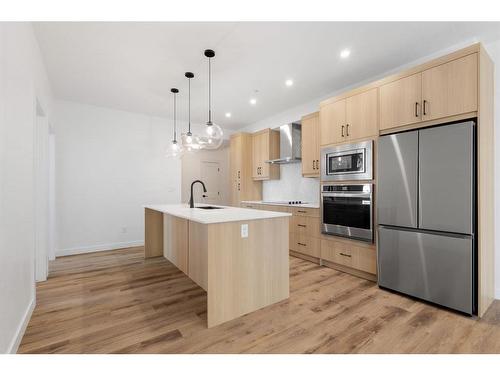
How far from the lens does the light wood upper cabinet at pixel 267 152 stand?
515 centimetres

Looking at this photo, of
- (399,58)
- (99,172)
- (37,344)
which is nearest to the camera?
(37,344)

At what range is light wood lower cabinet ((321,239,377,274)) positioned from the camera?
2.97 m

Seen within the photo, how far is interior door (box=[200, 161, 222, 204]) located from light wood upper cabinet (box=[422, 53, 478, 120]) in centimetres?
529

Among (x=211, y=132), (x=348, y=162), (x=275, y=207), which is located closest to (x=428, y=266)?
(x=348, y=162)

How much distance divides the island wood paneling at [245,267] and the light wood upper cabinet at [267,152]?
275 cm


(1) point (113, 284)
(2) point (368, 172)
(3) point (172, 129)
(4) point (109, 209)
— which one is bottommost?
(1) point (113, 284)

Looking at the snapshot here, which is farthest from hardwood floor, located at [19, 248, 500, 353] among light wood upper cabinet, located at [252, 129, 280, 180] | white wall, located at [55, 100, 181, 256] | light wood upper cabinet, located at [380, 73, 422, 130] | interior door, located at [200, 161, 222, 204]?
interior door, located at [200, 161, 222, 204]

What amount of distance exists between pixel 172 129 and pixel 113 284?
3471 mm

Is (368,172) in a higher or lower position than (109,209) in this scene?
higher

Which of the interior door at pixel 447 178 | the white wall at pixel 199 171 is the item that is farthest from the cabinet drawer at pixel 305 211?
the white wall at pixel 199 171

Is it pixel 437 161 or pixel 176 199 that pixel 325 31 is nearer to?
pixel 437 161

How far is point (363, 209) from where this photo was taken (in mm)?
2998
